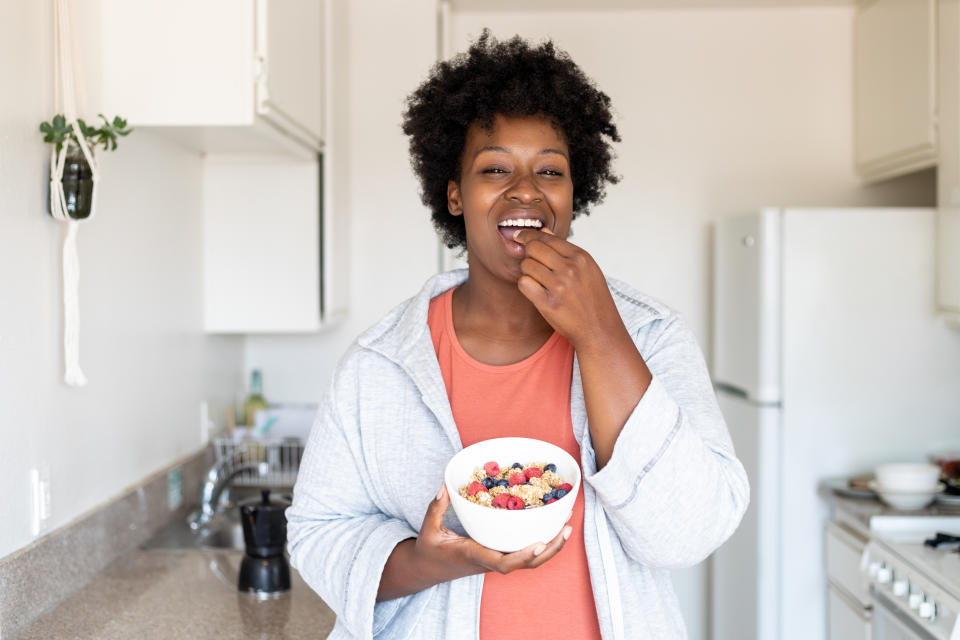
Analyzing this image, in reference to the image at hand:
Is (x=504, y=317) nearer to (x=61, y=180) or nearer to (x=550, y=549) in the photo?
(x=550, y=549)

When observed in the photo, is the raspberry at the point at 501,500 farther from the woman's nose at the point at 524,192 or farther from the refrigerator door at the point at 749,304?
the refrigerator door at the point at 749,304

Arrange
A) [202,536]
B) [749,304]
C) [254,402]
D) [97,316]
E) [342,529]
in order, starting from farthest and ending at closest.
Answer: [254,402] → [749,304] → [202,536] → [97,316] → [342,529]

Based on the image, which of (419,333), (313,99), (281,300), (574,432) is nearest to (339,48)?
(313,99)

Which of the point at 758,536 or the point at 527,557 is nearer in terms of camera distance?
the point at 527,557

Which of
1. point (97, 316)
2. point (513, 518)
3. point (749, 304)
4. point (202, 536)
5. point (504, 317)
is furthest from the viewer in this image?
point (749, 304)

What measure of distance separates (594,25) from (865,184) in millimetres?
1129

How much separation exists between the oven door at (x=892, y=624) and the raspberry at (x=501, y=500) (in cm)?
151

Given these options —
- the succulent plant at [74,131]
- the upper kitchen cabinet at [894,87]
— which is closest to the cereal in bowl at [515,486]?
the succulent plant at [74,131]

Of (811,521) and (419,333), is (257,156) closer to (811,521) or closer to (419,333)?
(419,333)

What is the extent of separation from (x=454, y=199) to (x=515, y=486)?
538 millimetres

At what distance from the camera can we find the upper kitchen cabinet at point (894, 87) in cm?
272

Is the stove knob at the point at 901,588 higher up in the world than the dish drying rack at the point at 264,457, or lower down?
lower down

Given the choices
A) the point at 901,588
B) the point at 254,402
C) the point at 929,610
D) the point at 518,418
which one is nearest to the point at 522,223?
the point at 518,418

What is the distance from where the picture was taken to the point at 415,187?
3135 millimetres
